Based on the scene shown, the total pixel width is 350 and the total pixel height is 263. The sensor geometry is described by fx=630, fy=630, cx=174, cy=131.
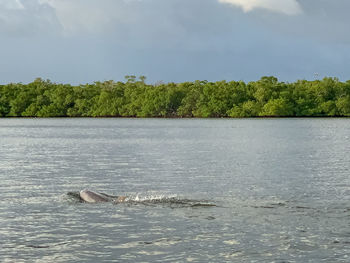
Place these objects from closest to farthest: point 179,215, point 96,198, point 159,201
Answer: point 179,215 → point 159,201 → point 96,198

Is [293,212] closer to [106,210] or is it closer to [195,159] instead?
[106,210]

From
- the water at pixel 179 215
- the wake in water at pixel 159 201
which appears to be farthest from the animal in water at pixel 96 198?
the water at pixel 179 215

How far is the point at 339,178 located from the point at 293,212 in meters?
13.7

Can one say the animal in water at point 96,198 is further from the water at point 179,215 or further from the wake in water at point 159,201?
the water at point 179,215

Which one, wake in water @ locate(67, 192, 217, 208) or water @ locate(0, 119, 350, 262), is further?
wake in water @ locate(67, 192, 217, 208)

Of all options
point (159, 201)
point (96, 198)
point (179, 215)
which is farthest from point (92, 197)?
point (179, 215)

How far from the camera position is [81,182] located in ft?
121

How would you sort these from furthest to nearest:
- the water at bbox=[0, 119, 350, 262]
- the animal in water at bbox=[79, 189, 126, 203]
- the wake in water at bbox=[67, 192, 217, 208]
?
the animal in water at bbox=[79, 189, 126, 203] < the wake in water at bbox=[67, 192, 217, 208] < the water at bbox=[0, 119, 350, 262]

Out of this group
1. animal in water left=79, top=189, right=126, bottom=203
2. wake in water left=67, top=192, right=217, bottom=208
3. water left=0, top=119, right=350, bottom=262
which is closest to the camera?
→ water left=0, top=119, right=350, bottom=262

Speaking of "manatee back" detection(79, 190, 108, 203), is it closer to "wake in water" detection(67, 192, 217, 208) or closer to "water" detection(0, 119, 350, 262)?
"wake in water" detection(67, 192, 217, 208)

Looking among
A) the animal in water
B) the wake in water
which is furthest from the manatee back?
the wake in water

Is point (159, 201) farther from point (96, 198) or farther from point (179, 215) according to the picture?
point (179, 215)

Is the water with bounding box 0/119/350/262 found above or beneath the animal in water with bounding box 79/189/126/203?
beneath

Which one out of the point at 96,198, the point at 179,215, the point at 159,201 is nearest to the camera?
the point at 179,215
